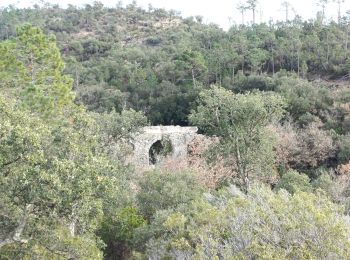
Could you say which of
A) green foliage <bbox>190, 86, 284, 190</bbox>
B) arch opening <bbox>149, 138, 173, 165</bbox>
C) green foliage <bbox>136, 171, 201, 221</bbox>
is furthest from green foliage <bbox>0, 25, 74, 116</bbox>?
arch opening <bbox>149, 138, 173, 165</bbox>

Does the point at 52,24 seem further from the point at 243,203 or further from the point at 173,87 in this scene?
the point at 243,203

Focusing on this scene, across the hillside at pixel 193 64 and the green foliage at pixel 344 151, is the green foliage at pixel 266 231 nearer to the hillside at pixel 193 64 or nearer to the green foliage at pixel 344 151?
the green foliage at pixel 344 151

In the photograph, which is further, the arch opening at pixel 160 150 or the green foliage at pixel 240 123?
the arch opening at pixel 160 150

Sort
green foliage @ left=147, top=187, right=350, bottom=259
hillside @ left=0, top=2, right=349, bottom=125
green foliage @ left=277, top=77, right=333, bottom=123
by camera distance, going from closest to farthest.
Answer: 1. green foliage @ left=147, top=187, right=350, bottom=259
2. green foliage @ left=277, top=77, right=333, bottom=123
3. hillside @ left=0, top=2, right=349, bottom=125

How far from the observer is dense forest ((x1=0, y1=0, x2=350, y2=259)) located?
30.5 ft

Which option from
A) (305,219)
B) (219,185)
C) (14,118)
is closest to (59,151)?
(14,118)

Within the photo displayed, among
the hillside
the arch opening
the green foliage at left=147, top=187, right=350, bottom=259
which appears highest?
the hillside

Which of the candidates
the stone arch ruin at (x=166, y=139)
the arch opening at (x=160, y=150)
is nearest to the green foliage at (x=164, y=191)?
the arch opening at (x=160, y=150)

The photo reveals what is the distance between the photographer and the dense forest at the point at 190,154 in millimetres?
9289

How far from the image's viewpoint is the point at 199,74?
46.6 meters

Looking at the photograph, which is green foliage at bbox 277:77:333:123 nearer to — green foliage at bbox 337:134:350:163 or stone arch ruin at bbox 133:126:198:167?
green foliage at bbox 337:134:350:163

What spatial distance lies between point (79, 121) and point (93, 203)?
2.80 m

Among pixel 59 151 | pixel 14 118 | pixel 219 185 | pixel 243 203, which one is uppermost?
pixel 14 118

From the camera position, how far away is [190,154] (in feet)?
103
